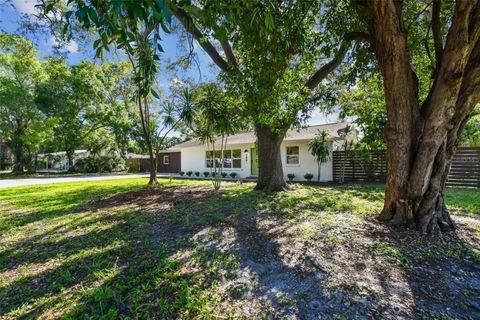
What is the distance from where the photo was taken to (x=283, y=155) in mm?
15023

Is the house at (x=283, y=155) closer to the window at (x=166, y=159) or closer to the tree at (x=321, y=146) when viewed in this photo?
the tree at (x=321, y=146)

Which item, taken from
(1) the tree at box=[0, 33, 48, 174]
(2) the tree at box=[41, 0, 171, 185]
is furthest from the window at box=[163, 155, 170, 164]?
(2) the tree at box=[41, 0, 171, 185]

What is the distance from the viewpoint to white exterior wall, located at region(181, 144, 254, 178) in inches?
659

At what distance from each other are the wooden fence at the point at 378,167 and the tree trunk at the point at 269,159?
530cm

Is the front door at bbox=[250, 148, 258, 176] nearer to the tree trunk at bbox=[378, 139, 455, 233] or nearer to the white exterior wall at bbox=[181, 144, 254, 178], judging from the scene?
the white exterior wall at bbox=[181, 144, 254, 178]

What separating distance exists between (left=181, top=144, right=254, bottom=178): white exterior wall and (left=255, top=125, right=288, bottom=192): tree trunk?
7.66 meters

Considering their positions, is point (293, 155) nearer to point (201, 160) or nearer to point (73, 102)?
point (201, 160)

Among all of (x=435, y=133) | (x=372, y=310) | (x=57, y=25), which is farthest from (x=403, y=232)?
(x=57, y=25)

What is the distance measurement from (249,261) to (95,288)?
5.74ft

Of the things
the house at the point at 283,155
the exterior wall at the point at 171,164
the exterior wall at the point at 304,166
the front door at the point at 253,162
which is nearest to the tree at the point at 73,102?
the exterior wall at the point at 171,164

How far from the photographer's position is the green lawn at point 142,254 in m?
2.41

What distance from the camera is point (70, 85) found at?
22281 millimetres

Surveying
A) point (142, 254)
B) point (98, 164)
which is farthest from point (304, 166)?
point (98, 164)

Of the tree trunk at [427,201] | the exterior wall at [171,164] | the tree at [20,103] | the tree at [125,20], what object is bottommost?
the tree trunk at [427,201]
